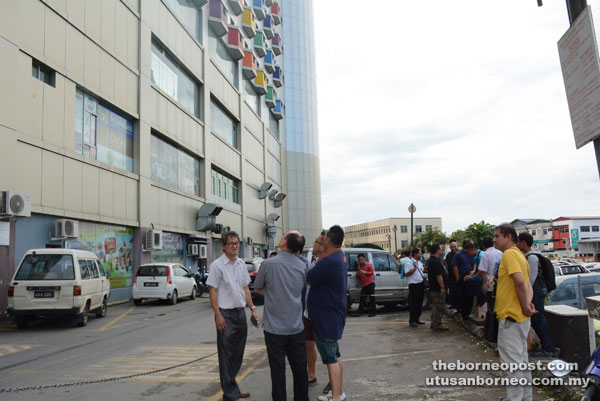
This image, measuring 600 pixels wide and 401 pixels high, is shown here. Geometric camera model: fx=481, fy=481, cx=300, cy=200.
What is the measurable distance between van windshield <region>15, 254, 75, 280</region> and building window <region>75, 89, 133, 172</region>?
6280 mm

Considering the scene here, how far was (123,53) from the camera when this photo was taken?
66.6 feet

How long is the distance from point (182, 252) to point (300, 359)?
73.4 ft

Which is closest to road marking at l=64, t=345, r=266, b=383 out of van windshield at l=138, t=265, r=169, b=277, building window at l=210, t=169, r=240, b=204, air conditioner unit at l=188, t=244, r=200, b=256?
van windshield at l=138, t=265, r=169, b=277

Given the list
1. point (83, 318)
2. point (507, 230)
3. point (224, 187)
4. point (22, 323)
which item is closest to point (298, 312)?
point (507, 230)

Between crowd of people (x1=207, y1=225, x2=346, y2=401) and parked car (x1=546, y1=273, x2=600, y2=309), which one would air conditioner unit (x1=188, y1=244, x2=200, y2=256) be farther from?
crowd of people (x1=207, y1=225, x2=346, y2=401)

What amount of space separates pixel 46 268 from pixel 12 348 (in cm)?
277

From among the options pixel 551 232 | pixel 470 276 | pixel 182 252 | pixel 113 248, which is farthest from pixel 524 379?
pixel 551 232

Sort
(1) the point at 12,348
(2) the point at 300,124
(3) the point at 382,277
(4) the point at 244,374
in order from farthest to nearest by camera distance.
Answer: (2) the point at 300,124 < (3) the point at 382,277 < (1) the point at 12,348 < (4) the point at 244,374

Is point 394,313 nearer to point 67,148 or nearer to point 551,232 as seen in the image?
point 67,148

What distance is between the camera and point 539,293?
6039 mm

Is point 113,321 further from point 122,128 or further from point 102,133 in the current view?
point 122,128

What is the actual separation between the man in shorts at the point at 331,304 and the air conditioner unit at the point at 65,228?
12.9 meters

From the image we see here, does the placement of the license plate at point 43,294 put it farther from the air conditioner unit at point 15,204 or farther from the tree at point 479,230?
the tree at point 479,230

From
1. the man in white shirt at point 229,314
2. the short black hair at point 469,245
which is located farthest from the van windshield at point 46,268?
the short black hair at point 469,245
